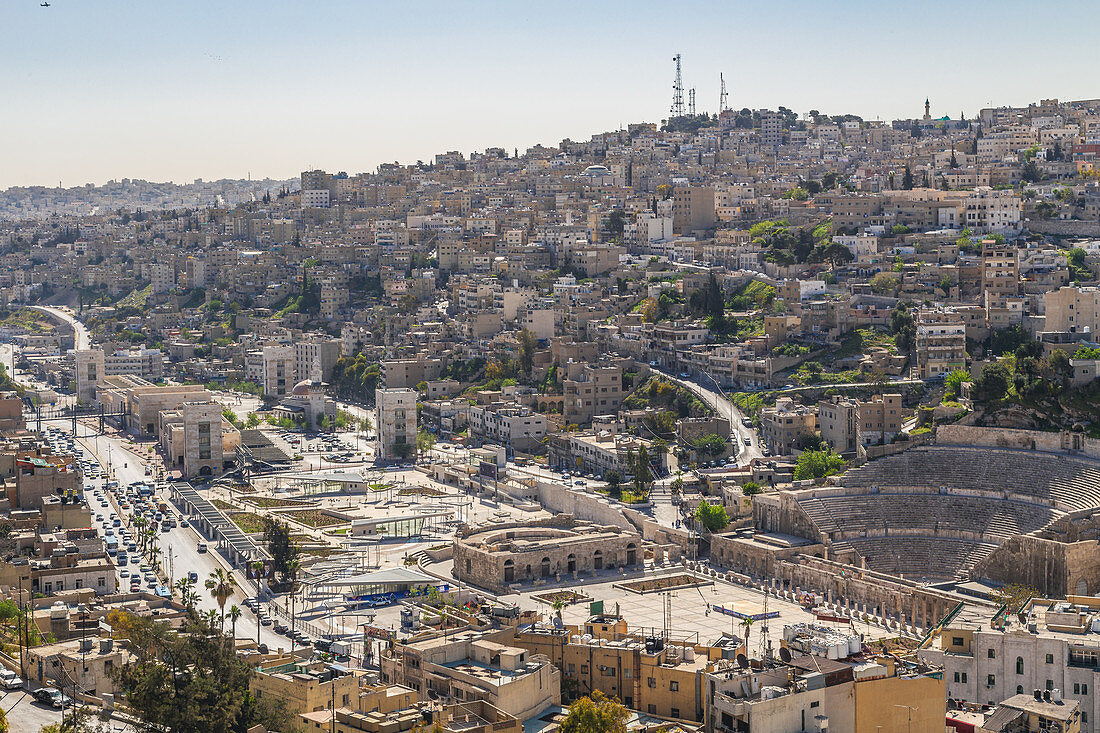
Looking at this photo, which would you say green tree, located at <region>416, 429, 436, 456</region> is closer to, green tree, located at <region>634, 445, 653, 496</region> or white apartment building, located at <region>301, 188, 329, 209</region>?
green tree, located at <region>634, 445, 653, 496</region>

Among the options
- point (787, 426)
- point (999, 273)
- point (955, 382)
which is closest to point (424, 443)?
point (787, 426)

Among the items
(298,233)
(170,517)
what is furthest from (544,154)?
(170,517)

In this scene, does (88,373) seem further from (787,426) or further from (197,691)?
(197,691)

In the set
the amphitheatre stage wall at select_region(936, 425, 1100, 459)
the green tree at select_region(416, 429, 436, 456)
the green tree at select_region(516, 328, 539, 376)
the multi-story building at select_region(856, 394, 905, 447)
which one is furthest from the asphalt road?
the green tree at select_region(416, 429, 436, 456)

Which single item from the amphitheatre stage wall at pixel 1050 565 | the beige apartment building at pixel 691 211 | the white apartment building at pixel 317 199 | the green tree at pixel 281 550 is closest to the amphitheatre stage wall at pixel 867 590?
the amphitheatre stage wall at pixel 1050 565

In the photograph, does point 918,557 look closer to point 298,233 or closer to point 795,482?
point 795,482
